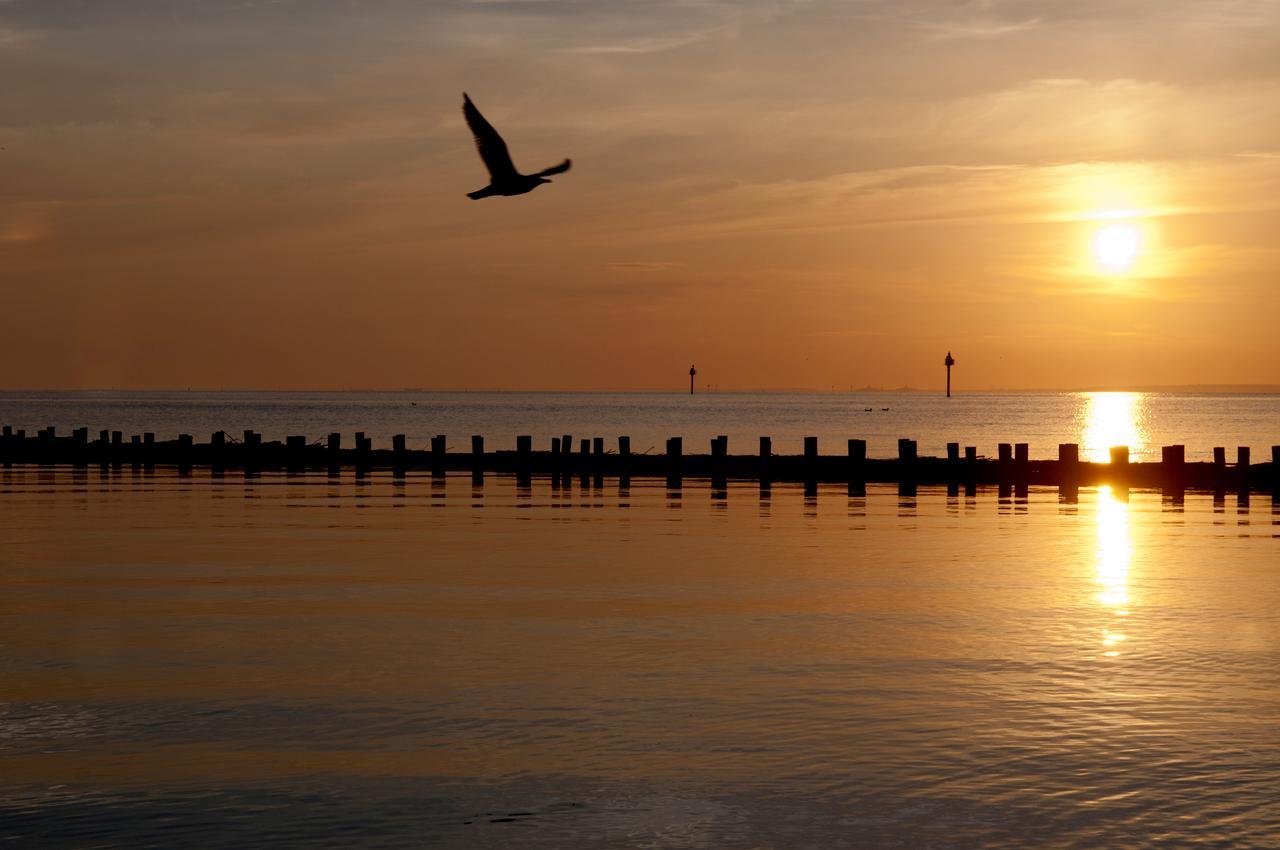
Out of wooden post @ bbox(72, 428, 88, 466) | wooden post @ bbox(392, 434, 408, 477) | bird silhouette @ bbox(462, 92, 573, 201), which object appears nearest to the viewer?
bird silhouette @ bbox(462, 92, 573, 201)

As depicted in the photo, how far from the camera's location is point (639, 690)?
14328 mm

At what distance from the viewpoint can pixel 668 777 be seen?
11.2m

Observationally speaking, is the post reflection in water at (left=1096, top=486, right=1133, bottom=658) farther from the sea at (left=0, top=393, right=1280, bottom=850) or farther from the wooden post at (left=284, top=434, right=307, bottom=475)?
the wooden post at (left=284, top=434, right=307, bottom=475)

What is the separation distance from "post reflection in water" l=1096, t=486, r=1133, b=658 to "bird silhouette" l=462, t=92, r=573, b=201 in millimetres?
8803

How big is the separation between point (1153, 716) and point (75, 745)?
8.91m

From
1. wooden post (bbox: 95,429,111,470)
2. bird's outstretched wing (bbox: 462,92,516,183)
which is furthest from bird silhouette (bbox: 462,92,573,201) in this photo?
wooden post (bbox: 95,429,111,470)

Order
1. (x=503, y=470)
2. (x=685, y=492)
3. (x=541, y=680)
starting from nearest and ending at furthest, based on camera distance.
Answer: (x=541, y=680) → (x=685, y=492) → (x=503, y=470)

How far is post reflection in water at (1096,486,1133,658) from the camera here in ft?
57.8

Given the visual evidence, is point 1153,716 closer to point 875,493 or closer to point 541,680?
point 541,680

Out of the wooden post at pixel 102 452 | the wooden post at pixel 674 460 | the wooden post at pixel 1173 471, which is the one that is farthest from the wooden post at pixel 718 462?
the wooden post at pixel 102 452

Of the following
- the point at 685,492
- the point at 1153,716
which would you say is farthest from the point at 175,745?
the point at 685,492

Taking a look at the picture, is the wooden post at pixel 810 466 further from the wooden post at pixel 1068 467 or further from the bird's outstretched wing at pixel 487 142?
the bird's outstretched wing at pixel 487 142

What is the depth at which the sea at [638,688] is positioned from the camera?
10273mm

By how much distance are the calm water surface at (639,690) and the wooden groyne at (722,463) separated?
1487cm
